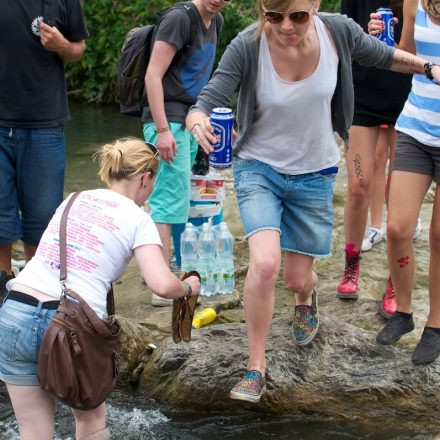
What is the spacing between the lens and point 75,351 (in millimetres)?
3234

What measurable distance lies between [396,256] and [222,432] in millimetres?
1201

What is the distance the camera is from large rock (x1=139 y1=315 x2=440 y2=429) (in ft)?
13.9

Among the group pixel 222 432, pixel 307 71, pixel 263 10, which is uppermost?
pixel 263 10

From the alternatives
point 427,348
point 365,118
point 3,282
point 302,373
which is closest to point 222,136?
point 302,373

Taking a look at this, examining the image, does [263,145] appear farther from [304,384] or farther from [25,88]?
[25,88]

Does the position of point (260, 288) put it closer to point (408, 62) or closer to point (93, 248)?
point (93, 248)

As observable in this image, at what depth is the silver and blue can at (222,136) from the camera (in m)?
3.83

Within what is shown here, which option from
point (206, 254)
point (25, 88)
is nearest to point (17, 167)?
point (25, 88)

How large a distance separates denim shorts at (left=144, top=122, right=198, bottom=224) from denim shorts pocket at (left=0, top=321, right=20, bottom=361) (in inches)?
88.1

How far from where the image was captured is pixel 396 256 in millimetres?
4406

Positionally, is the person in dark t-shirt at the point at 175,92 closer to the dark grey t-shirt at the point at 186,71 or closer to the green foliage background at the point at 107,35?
the dark grey t-shirt at the point at 186,71

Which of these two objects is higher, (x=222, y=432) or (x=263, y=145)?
(x=263, y=145)

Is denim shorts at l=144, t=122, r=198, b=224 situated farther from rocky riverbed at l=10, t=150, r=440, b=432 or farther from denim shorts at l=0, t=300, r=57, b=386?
denim shorts at l=0, t=300, r=57, b=386

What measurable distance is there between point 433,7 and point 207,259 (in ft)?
7.65
